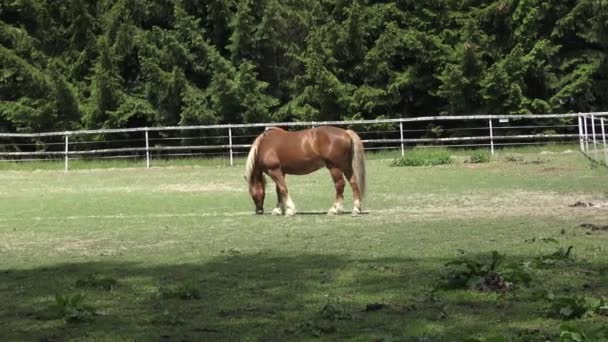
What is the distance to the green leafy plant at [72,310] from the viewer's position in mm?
5324

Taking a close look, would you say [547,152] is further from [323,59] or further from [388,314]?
[388,314]

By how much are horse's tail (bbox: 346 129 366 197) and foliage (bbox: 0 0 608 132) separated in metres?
15.3

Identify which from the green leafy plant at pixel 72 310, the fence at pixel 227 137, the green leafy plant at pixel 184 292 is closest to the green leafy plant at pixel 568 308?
the green leafy plant at pixel 184 292

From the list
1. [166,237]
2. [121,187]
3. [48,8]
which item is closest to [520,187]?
[166,237]

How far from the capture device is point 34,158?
2962cm

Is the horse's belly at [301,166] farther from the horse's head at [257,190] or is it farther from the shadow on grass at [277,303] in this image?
the shadow on grass at [277,303]

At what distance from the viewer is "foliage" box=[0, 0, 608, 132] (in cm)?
2791

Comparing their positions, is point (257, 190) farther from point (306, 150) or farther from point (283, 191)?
point (306, 150)

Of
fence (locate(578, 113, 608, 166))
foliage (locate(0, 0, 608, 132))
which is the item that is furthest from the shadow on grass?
foliage (locate(0, 0, 608, 132))

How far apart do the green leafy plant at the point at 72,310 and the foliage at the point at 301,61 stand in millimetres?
22598

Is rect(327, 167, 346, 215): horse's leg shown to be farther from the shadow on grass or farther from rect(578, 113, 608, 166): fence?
rect(578, 113, 608, 166): fence

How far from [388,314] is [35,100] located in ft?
90.5

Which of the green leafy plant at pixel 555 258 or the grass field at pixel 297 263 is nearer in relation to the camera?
the grass field at pixel 297 263

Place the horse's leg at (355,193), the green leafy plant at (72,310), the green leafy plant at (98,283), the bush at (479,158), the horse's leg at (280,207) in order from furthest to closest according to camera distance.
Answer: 1. the bush at (479,158)
2. the horse's leg at (280,207)
3. the horse's leg at (355,193)
4. the green leafy plant at (98,283)
5. the green leafy plant at (72,310)
